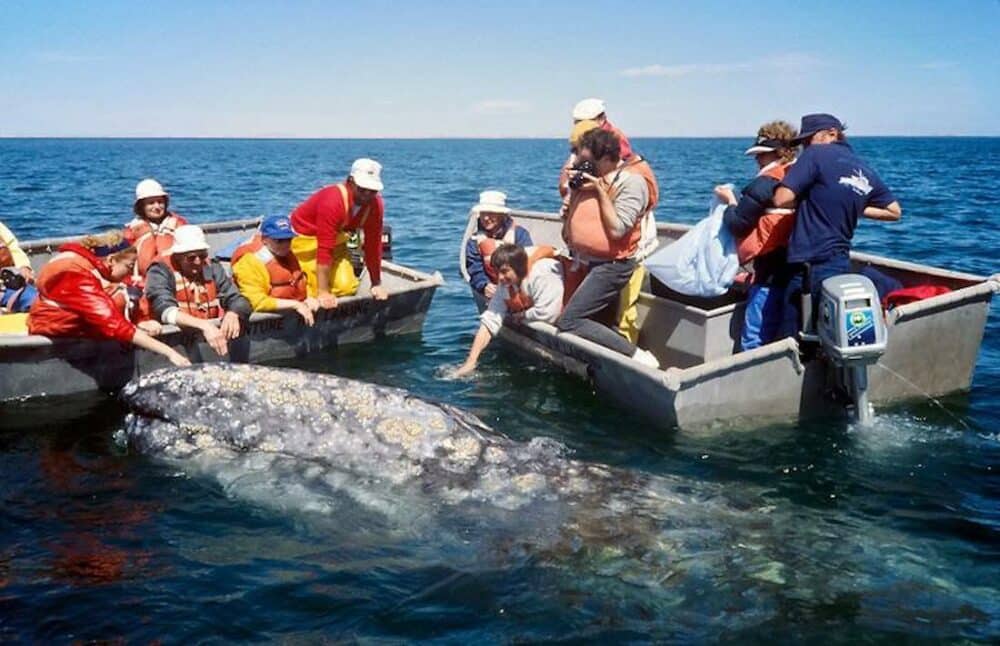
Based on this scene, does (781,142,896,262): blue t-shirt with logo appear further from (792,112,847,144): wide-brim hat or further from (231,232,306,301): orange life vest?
(231,232,306,301): orange life vest

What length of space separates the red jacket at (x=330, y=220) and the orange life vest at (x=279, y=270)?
34 centimetres

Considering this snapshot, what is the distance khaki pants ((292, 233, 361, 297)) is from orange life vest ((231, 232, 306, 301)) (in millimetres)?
144

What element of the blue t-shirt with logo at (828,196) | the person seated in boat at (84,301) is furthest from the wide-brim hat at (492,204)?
the person seated in boat at (84,301)

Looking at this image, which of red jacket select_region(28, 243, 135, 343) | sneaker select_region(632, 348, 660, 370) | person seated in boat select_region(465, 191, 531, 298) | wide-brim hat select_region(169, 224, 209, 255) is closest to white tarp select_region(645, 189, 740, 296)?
sneaker select_region(632, 348, 660, 370)

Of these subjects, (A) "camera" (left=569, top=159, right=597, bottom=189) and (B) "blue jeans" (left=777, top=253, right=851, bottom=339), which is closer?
Answer: (B) "blue jeans" (left=777, top=253, right=851, bottom=339)

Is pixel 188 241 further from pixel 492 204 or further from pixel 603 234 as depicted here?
pixel 603 234

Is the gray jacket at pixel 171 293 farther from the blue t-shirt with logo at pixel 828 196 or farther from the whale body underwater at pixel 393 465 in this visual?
the blue t-shirt with logo at pixel 828 196

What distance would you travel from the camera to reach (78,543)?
18.1ft

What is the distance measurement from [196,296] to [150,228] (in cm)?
149

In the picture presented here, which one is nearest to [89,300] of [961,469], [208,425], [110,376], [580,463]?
[110,376]

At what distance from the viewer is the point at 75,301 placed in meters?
7.77

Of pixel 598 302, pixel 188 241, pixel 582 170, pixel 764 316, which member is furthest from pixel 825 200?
pixel 188 241

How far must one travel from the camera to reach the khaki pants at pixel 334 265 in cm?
972

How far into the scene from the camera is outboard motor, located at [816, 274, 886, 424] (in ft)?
22.5
